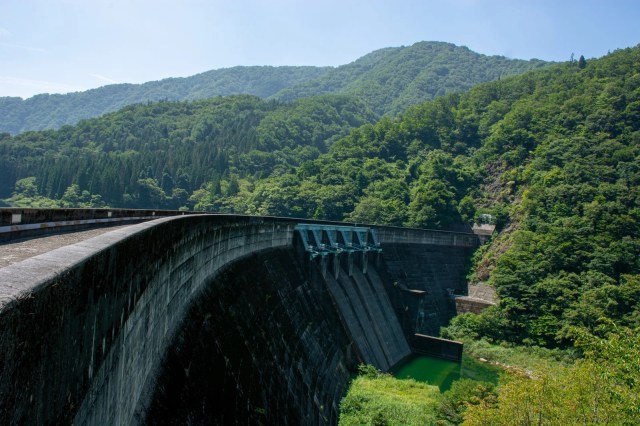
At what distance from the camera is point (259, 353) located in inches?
850

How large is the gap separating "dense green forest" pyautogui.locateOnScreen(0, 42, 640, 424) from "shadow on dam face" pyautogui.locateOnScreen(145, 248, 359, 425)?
7.79 m

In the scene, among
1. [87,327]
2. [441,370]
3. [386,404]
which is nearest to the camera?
[87,327]

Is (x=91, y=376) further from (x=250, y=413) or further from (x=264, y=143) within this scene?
(x=264, y=143)

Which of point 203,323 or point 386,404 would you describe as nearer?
point 203,323

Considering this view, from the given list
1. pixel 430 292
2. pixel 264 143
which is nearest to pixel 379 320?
pixel 430 292

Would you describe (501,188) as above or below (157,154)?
below

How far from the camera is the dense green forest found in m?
25.5

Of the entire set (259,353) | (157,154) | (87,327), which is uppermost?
(157,154)

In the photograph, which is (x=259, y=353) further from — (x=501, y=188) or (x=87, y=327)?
(x=501, y=188)

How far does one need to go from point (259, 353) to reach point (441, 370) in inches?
1092

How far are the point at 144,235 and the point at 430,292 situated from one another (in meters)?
50.9

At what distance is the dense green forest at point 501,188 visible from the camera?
25.5 meters

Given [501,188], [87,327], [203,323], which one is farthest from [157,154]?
[87,327]

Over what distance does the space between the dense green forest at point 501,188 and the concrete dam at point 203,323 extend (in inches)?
330
